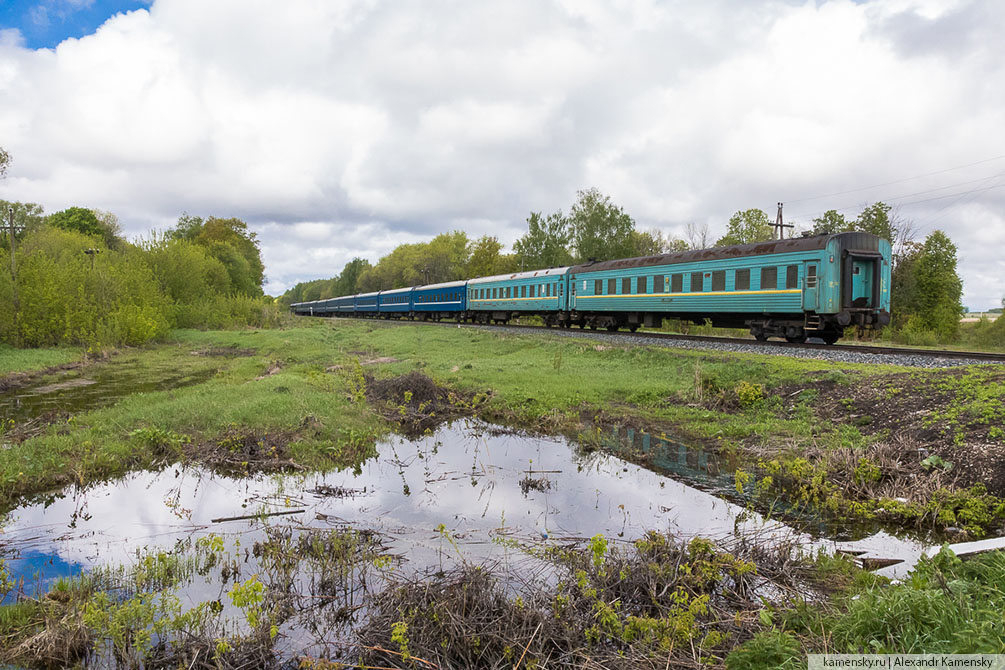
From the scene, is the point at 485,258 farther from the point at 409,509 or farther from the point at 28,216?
the point at 409,509

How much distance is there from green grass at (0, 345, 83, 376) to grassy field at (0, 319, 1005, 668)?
6151mm

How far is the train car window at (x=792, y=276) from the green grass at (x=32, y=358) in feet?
78.4

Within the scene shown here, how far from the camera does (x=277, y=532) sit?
623 cm

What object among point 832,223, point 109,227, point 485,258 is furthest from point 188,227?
point 832,223

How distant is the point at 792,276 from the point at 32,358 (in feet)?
85.7

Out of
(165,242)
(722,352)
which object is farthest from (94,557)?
(165,242)

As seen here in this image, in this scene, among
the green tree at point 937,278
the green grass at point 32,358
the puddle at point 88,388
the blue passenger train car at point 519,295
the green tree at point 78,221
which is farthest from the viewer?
the green tree at point 78,221

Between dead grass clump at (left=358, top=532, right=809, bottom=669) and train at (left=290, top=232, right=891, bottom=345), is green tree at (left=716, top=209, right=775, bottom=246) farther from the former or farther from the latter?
dead grass clump at (left=358, top=532, right=809, bottom=669)

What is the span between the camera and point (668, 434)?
34.8 ft

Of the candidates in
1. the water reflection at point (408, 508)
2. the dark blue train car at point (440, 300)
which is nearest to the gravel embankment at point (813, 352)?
the water reflection at point (408, 508)

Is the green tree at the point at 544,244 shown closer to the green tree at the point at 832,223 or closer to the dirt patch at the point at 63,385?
the green tree at the point at 832,223

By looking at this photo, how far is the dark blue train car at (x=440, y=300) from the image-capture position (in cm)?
4191

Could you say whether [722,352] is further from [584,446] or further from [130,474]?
[130,474]

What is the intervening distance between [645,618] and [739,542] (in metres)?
2.08
